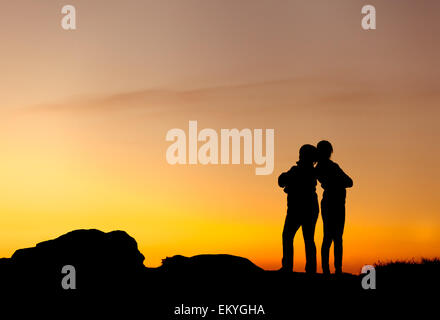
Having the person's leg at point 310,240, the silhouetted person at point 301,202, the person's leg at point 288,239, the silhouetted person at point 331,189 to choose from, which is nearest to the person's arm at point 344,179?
the silhouetted person at point 331,189

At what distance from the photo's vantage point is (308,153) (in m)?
13.7

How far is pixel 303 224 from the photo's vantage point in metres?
14.1

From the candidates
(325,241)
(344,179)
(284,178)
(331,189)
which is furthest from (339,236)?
(284,178)

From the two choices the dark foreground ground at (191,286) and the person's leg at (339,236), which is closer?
the dark foreground ground at (191,286)

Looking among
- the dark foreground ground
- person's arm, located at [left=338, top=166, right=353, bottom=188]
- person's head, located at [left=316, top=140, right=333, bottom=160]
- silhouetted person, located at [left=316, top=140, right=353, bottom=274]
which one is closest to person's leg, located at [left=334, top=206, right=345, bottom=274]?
silhouetted person, located at [left=316, top=140, right=353, bottom=274]

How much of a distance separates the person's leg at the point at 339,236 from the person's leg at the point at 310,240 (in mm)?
505

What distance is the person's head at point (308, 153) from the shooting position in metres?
13.7

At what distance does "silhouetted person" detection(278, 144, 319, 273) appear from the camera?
13.8 meters

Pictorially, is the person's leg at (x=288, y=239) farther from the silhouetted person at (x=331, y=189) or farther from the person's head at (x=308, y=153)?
the person's head at (x=308, y=153)

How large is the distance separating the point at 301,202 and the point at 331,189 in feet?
2.43

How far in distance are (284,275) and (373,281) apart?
1.97m

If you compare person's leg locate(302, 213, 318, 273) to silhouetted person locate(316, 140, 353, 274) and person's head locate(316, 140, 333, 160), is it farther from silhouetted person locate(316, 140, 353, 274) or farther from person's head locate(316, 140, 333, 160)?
person's head locate(316, 140, 333, 160)
